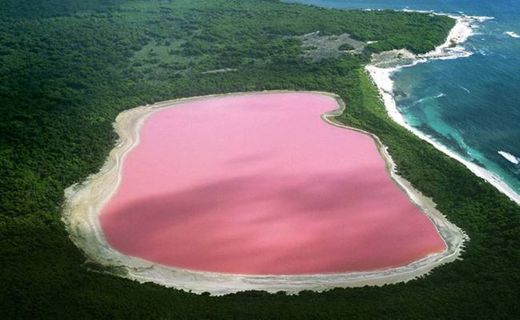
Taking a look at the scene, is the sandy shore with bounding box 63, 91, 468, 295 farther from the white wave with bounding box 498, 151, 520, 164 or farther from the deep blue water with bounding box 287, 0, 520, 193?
the deep blue water with bounding box 287, 0, 520, 193

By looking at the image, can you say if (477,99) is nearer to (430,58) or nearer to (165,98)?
(430,58)

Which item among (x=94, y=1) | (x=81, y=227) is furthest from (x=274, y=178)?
(x=94, y=1)

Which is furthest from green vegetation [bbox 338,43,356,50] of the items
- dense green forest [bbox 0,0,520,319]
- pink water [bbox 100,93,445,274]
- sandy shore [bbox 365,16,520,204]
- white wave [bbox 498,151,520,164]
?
white wave [bbox 498,151,520,164]

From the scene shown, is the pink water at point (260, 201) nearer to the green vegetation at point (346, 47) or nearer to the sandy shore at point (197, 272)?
the sandy shore at point (197, 272)

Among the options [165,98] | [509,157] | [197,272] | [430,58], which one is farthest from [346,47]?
[197,272]

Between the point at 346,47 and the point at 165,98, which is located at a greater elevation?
the point at 346,47

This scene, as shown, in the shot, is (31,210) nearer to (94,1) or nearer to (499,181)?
(499,181)
